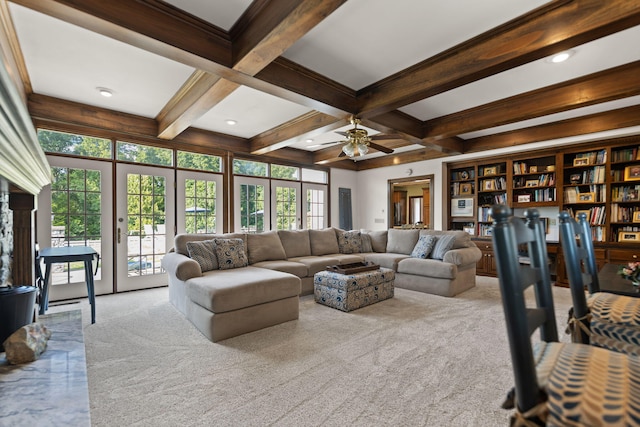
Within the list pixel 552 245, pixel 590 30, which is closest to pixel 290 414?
pixel 590 30

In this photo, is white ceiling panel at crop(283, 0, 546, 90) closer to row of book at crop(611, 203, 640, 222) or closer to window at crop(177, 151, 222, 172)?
window at crop(177, 151, 222, 172)

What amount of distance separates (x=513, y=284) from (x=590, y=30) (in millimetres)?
2306

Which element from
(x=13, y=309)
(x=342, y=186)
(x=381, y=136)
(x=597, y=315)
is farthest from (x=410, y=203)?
(x=13, y=309)

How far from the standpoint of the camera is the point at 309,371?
207 centimetres

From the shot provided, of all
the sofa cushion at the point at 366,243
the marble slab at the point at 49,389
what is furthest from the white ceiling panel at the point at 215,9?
the sofa cushion at the point at 366,243

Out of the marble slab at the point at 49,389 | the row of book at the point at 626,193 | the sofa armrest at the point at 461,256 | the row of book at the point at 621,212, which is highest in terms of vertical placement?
the row of book at the point at 626,193

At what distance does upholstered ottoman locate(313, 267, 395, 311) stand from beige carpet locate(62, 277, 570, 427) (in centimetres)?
21

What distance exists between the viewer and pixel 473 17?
2213mm

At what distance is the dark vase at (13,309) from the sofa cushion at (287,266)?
7.38 ft

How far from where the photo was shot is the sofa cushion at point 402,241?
513 cm

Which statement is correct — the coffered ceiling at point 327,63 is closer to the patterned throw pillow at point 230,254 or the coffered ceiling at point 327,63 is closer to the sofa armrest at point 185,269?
the patterned throw pillow at point 230,254

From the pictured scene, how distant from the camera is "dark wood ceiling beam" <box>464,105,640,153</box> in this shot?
405 centimetres

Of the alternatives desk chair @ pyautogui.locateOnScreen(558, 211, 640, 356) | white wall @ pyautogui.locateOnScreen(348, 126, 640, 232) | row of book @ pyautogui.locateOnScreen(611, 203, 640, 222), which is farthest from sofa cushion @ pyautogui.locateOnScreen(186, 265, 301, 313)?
row of book @ pyautogui.locateOnScreen(611, 203, 640, 222)

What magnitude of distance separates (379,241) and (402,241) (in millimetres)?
477
